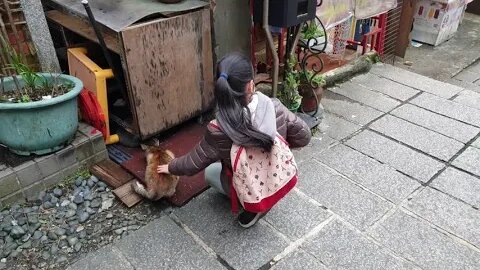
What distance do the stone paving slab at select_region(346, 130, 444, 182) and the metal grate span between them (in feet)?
9.02

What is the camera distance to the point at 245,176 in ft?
8.06

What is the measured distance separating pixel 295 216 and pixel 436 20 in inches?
233

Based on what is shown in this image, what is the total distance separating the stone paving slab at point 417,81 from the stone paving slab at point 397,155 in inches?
61.4

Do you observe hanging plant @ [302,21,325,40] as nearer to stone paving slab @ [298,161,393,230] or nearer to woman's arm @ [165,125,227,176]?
stone paving slab @ [298,161,393,230]

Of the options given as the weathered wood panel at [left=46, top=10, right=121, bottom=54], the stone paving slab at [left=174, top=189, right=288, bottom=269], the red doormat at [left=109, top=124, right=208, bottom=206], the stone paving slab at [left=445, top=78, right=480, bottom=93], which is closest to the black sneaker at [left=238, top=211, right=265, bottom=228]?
the stone paving slab at [left=174, top=189, right=288, bottom=269]

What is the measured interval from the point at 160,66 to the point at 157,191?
110 centimetres

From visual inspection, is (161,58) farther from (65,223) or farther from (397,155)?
(397,155)

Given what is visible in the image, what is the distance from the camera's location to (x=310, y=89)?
4004mm

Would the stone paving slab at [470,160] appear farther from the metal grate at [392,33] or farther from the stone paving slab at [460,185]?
the metal grate at [392,33]

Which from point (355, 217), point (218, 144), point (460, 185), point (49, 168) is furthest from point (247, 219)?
point (460, 185)

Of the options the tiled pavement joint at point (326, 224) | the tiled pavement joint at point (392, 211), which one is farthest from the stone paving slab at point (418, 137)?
the tiled pavement joint at point (326, 224)

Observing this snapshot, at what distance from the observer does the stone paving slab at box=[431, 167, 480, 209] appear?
10.5 ft

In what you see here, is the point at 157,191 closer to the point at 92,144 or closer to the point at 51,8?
the point at 92,144

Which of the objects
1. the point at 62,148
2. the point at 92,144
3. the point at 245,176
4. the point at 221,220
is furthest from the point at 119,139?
the point at 245,176
